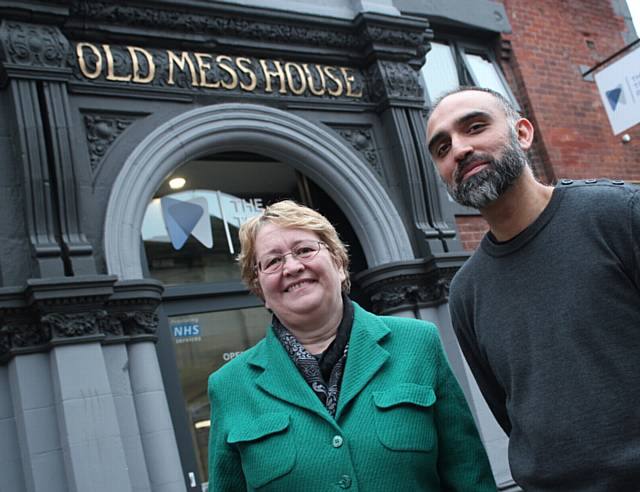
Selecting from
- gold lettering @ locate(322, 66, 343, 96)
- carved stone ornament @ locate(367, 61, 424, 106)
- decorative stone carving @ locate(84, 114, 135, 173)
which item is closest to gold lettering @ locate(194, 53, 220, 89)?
decorative stone carving @ locate(84, 114, 135, 173)

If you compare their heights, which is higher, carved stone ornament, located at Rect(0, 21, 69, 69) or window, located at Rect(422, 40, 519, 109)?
window, located at Rect(422, 40, 519, 109)

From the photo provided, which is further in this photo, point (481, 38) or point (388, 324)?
point (481, 38)

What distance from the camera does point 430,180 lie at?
6.97 m

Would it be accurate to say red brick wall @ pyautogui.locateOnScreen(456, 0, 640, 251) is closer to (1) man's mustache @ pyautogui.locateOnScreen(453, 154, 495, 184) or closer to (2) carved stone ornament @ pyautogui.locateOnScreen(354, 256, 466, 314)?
(2) carved stone ornament @ pyautogui.locateOnScreen(354, 256, 466, 314)

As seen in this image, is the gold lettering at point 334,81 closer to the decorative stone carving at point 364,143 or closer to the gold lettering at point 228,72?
the decorative stone carving at point 364,143

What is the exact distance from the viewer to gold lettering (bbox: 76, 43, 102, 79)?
5.65 meters

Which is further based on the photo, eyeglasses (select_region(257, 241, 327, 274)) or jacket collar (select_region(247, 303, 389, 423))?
eyeglasses (select_region(257, 241, 327, 274))

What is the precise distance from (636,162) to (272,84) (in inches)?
204

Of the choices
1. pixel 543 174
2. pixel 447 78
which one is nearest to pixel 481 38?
pixel 447 78

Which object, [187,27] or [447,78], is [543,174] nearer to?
[447,78]

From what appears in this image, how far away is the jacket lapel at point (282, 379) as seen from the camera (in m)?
2.06

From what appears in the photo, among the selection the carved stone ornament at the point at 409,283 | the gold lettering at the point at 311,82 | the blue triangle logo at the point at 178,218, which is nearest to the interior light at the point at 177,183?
the blue triangle logo at the point at 178,218

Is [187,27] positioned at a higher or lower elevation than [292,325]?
higher

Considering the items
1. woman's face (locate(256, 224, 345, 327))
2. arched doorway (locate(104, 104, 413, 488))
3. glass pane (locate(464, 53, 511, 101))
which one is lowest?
woman's face (locate(256, 224, 345, 327))
